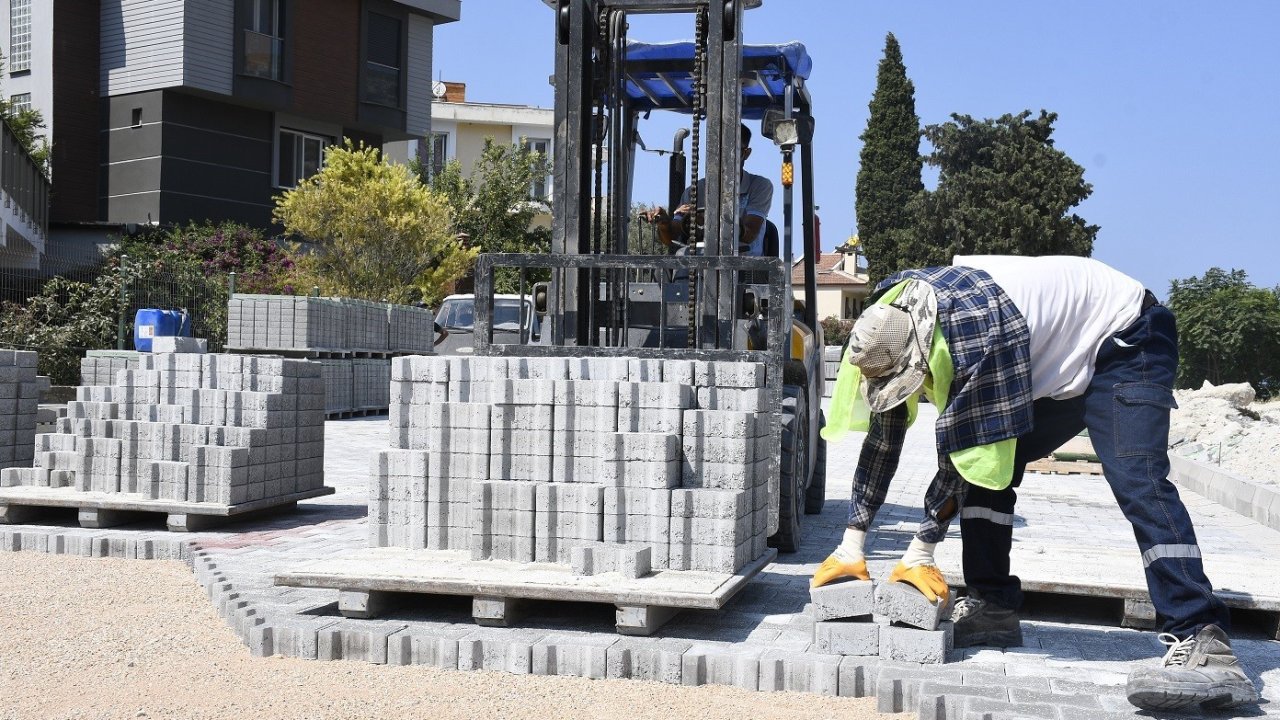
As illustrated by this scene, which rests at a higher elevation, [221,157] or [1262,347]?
[221,157]

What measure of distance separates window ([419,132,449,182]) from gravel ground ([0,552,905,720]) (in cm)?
3341

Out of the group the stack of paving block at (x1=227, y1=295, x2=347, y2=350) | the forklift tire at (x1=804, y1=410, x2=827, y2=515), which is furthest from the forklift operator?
the stack of paving block at (x1=227, y1=295, x2=347, y2=350)

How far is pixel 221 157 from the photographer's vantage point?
27609 millimetres

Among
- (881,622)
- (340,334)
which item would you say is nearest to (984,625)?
(881,622)

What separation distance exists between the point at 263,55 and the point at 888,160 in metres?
34.9

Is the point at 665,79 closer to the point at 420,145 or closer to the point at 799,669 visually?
the point at 799,669

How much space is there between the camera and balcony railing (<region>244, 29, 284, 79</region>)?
91.1 ft

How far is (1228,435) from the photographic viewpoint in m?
18.2

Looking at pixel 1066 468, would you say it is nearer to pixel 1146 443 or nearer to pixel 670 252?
pixel 670 252

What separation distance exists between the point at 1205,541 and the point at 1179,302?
35.2 meters

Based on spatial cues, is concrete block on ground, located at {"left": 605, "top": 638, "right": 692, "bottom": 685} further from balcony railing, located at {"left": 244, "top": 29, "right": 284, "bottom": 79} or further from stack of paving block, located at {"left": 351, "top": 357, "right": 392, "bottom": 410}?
balcony railing, located at {"left": 244, "top": 29, "right": 284, "bottom": 79}

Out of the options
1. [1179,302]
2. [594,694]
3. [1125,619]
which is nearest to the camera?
[594,694]

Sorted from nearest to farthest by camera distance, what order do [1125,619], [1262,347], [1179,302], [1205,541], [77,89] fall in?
1. [1125,619]
2. [1205,541]
3. [77,89]
4. [1262,347]
5. [1179,302]

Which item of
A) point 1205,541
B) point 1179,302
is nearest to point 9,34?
point 1205,541
